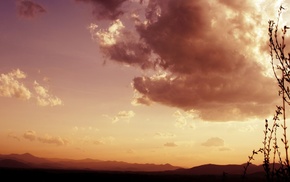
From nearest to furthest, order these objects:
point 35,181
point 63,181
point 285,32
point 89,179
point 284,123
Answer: point 284,123
point 285,32
point 35,181
point 63,181
point 89,179

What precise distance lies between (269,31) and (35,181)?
82.9 metres

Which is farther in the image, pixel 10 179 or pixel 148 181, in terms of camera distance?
pixel 148 181

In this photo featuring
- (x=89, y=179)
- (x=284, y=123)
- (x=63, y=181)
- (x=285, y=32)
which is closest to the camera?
(x=284, y=123)

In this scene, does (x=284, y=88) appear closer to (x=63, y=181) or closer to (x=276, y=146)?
(x=276, y=146)

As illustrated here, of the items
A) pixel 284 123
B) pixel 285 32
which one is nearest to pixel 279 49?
pixel 285 32

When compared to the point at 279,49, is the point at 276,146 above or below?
below

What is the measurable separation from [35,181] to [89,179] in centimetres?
1824

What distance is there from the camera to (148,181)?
97.4m

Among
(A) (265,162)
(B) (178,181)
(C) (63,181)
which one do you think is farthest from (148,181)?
(A) (265,162)

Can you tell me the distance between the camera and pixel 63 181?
86438mm

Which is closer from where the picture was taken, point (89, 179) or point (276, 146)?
point (276, 146)

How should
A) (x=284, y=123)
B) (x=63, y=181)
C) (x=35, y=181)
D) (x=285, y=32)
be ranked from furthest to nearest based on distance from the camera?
(x=63, y=181) → (x=35, y=181) → (x=285, y=32) → (x=284, y=123)

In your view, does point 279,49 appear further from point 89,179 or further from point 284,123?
point 89,179

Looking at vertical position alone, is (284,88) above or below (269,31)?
below
